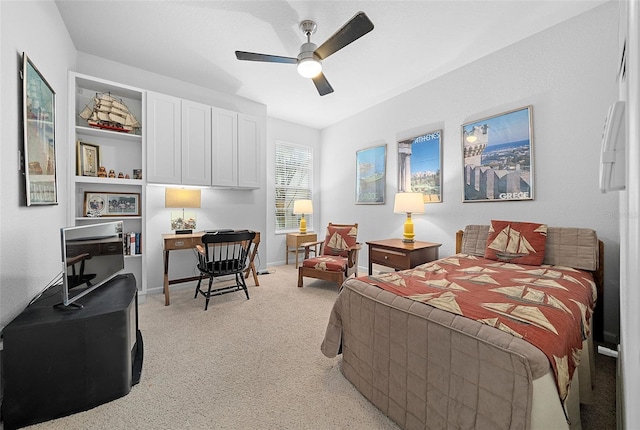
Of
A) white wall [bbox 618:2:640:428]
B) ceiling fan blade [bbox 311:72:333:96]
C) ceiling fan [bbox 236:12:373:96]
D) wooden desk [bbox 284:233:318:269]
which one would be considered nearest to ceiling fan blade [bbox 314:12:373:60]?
ceiling fan [bbox 236:12:373:96]

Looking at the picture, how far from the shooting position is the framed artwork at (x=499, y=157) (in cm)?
276

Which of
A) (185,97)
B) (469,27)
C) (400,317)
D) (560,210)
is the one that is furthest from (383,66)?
(400,317)

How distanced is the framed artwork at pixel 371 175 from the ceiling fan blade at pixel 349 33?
2293mm

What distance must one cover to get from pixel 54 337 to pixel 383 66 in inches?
154

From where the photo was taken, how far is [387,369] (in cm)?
142

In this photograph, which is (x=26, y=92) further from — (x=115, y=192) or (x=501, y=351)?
(x=501, y=351)

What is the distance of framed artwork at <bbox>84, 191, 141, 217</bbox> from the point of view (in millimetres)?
3031

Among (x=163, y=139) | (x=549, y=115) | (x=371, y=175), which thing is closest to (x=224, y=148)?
(x=163, y=139)

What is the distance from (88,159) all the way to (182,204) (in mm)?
1123

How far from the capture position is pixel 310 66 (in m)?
2.44

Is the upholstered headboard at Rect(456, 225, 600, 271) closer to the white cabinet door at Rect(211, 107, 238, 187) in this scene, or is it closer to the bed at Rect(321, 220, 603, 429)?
the bed at Rect(321, 220, 603, 429)

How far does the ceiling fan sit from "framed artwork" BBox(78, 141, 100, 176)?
212cm

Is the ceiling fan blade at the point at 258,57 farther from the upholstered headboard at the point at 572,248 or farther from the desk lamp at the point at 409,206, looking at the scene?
the upholstered headboard at the point at 572,248

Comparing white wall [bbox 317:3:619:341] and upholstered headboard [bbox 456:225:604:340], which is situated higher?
white wall [bbox 317:3:619:341]
